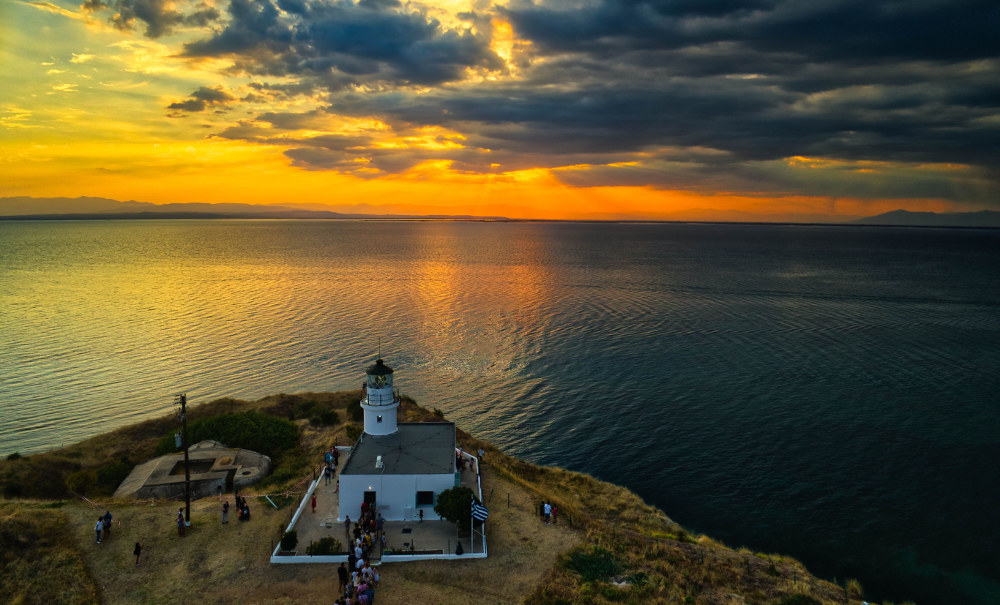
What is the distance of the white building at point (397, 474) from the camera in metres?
27.2

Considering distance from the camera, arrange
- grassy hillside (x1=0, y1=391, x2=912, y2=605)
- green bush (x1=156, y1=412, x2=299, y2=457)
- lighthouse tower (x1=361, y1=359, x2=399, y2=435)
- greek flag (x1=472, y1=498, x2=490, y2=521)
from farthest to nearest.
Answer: green bush (x1=156, y1=412, x2=299, y2=457)
lighthouse tower (x1=361, y1=359, x2=399, y2=435)
greek flag (x1=472, y1=498, x2=490, y2=521)
grassy hillside (x1=0, y1=391, x2=912, y2=605)

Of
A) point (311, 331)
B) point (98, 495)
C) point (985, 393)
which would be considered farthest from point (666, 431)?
point (311, 331)

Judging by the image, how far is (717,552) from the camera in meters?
26.5

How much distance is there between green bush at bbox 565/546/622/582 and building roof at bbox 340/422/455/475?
7.44 meters

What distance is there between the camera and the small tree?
25656mm

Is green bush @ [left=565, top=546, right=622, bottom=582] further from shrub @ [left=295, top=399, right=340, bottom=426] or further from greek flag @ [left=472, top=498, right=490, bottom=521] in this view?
shrub @ [left=295, top=399, right=340, bottom=426]

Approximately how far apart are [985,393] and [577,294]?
210ft

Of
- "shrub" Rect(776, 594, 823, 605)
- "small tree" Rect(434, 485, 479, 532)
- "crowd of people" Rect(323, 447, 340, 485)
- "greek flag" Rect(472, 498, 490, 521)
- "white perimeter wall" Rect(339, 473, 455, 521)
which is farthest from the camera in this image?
"crowd of people" Rect(323, 447, 340, 485)

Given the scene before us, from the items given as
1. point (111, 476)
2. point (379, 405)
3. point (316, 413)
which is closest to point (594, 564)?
point (379, 405)

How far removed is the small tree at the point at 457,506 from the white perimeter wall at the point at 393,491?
1.12m

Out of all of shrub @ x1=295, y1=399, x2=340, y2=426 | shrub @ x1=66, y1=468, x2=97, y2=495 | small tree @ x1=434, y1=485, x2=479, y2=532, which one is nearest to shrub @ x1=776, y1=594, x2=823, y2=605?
small tree @ x1=434, y1=485, x2=479, y2=532

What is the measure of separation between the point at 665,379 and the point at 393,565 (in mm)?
37681

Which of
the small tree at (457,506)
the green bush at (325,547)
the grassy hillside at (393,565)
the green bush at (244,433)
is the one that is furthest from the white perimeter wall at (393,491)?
the green bush at (244,433)

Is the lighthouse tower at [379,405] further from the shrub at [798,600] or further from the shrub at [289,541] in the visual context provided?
the shrub at [798,600]
